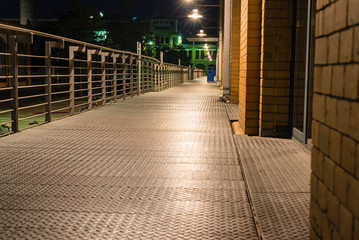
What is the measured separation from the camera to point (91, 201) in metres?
3.02

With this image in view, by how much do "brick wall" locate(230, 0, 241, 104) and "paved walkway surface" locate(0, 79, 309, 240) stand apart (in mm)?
6483

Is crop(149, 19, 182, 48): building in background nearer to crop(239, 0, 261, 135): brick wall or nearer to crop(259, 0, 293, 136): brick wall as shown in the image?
crop(239, 0, 261, 135): brick wall

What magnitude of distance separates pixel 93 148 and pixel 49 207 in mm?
2198

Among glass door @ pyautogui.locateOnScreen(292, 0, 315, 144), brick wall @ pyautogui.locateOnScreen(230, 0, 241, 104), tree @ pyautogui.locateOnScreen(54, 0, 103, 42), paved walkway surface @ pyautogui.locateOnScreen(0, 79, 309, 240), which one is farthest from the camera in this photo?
tree @ pyautogui.locateOnScreen(54, 0, 103, 42)

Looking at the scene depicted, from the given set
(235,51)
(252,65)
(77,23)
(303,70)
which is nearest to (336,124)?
(303,70)

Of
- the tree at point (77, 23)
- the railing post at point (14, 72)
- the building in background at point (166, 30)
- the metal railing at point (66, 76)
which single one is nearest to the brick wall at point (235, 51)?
the metal railing at point (66, 76)

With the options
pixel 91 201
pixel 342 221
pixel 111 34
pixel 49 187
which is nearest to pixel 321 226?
pixel 342 221

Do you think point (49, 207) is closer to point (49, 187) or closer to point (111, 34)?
point (49, 187)

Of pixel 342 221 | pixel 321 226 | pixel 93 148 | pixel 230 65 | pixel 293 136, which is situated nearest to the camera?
pixel 342 221

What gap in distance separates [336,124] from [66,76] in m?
13.6

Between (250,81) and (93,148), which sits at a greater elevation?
(250,81)

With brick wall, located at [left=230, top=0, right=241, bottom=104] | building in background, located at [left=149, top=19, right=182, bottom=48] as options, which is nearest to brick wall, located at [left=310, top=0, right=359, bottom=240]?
brick wall, located at [left=230, top=0, right=241, bottom=104]

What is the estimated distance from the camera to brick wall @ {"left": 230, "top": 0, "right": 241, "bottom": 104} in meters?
12.5

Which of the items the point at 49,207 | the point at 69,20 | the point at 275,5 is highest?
the point at 69,20
